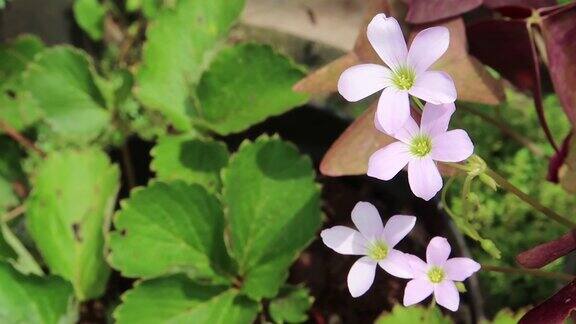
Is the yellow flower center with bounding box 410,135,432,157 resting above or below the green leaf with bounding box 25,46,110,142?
above

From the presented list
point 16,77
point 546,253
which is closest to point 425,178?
point 546,253

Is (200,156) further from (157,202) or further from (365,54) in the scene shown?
(365,54)

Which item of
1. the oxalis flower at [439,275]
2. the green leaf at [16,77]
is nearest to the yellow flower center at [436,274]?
the oxalis flower at [439,275]

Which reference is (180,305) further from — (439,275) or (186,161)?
(439,275)

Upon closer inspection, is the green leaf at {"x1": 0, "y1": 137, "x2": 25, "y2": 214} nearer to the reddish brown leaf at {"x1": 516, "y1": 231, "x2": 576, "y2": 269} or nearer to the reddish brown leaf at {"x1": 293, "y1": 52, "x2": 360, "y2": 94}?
the reddish brown leaf at {"x1": 293, "y1": 52, "x2": 360, "y2": 94}

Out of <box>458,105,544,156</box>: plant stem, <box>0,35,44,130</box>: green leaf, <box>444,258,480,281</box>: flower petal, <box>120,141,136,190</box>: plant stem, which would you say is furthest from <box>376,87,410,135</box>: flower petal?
<box>0,35,44,130</box>: green leaf

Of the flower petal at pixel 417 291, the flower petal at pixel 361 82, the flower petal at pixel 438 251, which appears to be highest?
the flower petal at pixel 361 82

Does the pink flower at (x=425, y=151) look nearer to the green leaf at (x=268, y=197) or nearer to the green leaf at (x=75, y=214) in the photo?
the green leaf at (x=268, y=197)
